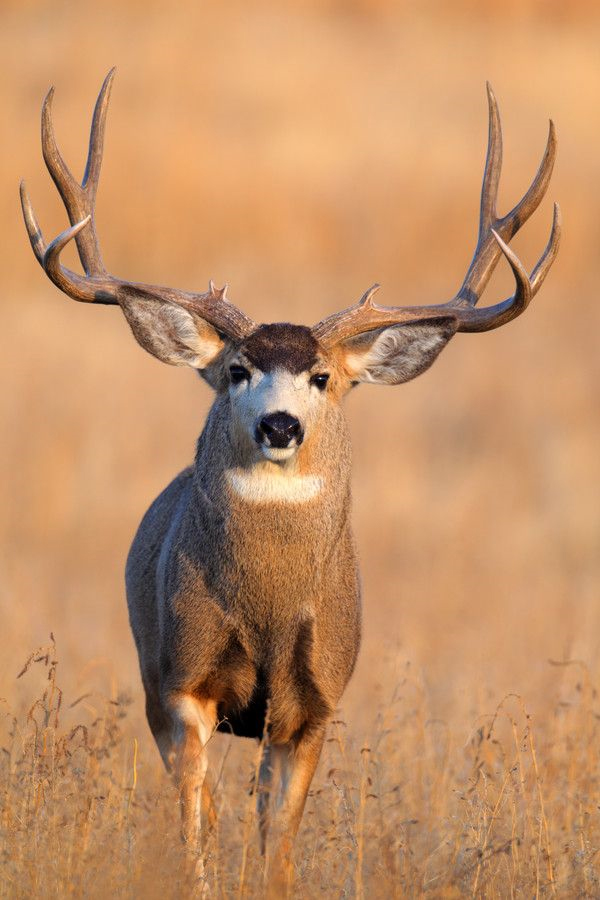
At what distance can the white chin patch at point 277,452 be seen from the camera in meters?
6.39

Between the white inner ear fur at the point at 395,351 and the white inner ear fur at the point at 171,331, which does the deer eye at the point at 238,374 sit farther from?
the white inner ear fur at the point at 395,351

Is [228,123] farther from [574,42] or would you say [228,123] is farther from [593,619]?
[593,619]

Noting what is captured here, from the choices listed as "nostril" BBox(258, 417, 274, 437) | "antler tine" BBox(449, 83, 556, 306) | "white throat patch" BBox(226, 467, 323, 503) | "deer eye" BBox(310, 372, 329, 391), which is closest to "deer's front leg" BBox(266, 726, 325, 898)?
"white throat patch" BBox(226, 467, 323, 503)

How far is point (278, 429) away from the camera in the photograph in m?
6.32

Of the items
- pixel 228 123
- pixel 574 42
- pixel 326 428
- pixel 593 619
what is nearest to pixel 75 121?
pixel 228 123

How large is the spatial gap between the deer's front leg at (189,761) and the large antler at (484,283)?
160 centimetres

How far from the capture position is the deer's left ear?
24.0 ft

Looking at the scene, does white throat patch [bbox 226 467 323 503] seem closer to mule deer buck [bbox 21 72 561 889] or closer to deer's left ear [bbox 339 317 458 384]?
mule deer buck [bbox 21 72 561 889]

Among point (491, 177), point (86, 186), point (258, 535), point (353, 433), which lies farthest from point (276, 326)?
point (353, 433)

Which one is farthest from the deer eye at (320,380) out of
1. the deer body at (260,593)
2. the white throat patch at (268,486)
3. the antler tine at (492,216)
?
the antler tine at (492,216)

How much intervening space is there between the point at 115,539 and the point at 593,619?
168 inches

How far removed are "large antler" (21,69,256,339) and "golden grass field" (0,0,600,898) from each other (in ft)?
5.15

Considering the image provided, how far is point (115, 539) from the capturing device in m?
14.9

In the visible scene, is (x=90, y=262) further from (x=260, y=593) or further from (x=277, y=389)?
(x=260, y=593)
